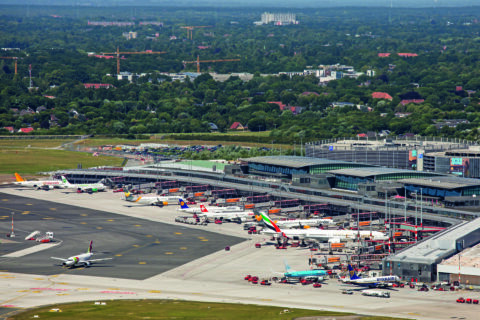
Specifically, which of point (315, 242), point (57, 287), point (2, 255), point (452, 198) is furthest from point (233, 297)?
point (452, 198)

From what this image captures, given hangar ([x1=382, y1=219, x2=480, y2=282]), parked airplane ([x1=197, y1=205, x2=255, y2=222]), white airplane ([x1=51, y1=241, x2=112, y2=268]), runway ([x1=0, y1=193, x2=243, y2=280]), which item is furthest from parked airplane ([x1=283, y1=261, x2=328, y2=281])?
parked airplane ([x1=197, y1=205, x2=255, y2=222])

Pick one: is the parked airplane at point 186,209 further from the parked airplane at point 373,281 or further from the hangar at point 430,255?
the parked airplane at point 373,281

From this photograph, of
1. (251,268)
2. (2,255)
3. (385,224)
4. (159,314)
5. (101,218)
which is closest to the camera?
(159,314)

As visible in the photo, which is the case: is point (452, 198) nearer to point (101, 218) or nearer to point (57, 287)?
point (101, 218)

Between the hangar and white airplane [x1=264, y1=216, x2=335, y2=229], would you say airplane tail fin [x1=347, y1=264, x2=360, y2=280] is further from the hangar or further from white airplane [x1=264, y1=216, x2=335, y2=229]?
white airplane [x1=264, y1=216, x2=335, y2=229]

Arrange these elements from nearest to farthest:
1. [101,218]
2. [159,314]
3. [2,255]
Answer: [159,314]
[2,255]
[101,218]

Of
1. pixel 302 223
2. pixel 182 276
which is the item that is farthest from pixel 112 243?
pixel 302 223

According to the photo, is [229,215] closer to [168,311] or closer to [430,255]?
[430,255]
